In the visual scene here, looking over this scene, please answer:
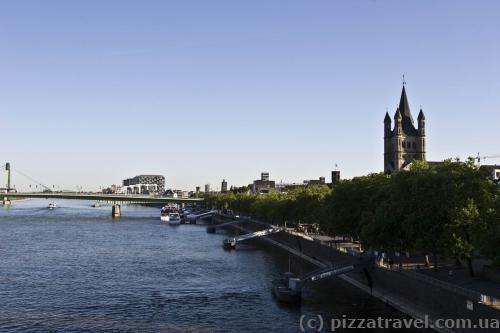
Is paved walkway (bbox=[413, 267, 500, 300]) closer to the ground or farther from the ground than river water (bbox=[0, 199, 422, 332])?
farther from the ground

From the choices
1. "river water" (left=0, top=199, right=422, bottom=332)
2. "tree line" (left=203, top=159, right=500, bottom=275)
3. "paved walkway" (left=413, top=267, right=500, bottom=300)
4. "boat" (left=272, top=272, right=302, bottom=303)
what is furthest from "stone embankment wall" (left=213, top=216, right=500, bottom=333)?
"boat" (left=272, top=272, right=302, bottom=303)

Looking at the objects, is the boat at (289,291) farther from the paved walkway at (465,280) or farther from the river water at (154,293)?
the paved walkway at (465,280)

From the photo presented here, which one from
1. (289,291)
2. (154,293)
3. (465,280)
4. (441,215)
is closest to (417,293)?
(465,280)

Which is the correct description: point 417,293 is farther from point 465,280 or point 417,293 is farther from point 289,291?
point 289,291

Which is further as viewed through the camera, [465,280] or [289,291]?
[289,291]

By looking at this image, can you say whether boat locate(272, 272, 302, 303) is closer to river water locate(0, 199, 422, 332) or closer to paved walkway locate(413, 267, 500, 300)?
river water locate(0, 199, 422, 332)

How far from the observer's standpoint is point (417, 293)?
52.9m

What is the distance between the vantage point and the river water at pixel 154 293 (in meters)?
53.4

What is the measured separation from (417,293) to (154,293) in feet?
100

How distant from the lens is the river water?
5344 cm

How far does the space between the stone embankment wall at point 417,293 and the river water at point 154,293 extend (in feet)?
5.07

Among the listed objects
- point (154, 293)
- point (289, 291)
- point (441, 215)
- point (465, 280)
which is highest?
point (441, 215)

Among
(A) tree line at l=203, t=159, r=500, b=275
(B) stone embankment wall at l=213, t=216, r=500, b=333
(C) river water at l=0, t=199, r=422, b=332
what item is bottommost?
(C) river water at l=0, t=199, r=422, b=332

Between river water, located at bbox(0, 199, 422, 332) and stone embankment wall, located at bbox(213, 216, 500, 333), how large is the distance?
1.54 m
